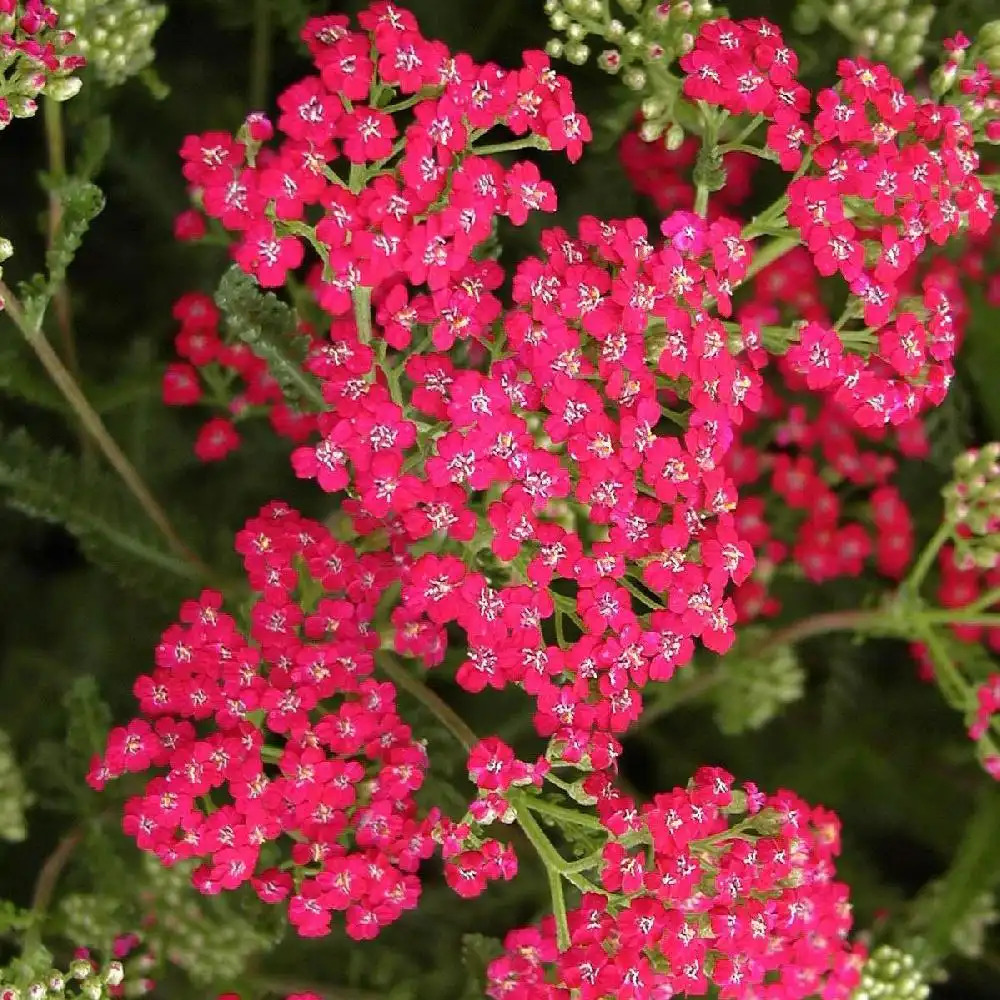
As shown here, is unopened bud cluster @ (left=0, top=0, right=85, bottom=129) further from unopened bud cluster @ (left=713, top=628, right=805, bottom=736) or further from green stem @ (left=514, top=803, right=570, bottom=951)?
unopened bud cluster @ (left=713, top=628, right=805, bottom=736)

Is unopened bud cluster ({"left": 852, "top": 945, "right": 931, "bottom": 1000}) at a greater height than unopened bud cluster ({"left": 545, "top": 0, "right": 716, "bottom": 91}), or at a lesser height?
lesser

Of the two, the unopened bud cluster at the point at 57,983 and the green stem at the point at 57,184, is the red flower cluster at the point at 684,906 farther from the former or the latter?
the green stem at the point at 57,184

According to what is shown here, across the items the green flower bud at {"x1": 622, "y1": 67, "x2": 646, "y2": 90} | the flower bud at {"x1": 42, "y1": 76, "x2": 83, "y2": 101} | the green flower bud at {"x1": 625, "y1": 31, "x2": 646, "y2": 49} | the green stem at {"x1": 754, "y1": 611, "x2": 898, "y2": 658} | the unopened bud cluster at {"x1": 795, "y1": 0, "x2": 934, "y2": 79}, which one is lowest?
the green stem at {"x1": 754, "y1": 611, "x2": 898, "y2": 658}

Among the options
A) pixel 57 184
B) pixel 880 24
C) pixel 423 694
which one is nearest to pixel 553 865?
pixel 423 694

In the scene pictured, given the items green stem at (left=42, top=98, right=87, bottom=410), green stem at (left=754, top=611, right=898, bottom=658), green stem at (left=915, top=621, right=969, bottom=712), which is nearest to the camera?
green stem at (left=42, top=98, right=87, bottom=410)

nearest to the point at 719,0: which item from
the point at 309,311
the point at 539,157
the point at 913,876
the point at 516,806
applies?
the point at 539,157

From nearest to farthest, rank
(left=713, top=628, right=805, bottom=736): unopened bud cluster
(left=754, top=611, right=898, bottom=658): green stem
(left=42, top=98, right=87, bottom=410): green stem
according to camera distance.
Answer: (left=42, top=98, right=87, bottom=410): green stem < (left=754, top=611, right=898, bottom=658): green stem < (left=713, top=628, right=805, bottom=736): unopened bud cluster

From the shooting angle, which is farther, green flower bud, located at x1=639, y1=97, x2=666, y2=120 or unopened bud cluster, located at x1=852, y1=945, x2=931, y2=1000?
unopened bud cluster, located at x1=852, y1=945, x2=931, y2=1000

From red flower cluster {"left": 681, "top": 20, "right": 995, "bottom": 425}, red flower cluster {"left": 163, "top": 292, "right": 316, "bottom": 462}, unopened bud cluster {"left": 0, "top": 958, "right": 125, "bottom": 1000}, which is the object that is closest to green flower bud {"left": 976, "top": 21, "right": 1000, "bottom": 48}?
red flower cluster {"left": 681, "top": 20, "right": 995, "bottom": 425}

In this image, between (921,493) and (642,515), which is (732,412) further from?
(921,493)
